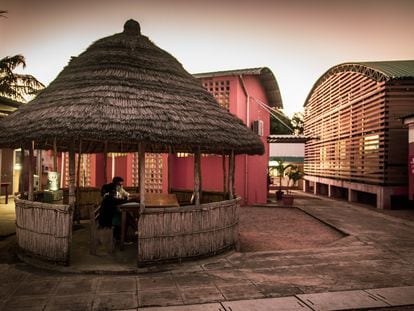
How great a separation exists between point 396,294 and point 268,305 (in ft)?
7.21

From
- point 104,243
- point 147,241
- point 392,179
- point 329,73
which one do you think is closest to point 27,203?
point 104,243

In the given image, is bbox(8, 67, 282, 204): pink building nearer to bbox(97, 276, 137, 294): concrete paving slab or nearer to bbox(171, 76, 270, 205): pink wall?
bbox(171, 76, 270, 205): pink wall

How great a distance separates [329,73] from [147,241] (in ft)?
66.2

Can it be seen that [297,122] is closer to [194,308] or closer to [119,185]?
[119,185]

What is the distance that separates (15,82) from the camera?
17125mm

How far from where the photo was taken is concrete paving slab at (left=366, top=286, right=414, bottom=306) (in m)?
5.18

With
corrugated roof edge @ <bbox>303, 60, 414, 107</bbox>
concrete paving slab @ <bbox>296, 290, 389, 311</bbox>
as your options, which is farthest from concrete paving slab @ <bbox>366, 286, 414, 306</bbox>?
corrugated roof edge @ <bbox>303, 60, 414, 107</bbox>

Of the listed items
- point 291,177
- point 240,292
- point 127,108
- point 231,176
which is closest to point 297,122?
point 291,177

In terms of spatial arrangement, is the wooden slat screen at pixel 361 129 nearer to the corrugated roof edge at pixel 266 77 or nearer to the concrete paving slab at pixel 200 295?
the corrugated roof edge at pixel 266 77

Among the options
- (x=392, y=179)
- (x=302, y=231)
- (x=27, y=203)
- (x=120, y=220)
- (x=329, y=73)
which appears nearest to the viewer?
(x=27, y=203)

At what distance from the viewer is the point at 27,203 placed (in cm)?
716

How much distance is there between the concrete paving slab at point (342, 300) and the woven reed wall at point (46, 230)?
444 centimetres

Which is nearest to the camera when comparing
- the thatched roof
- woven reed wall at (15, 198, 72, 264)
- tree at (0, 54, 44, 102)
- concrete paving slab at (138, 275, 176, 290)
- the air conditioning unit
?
concrete paving slab at (138, 275, 176, 290)

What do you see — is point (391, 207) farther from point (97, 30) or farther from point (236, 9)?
point (97, 30)
